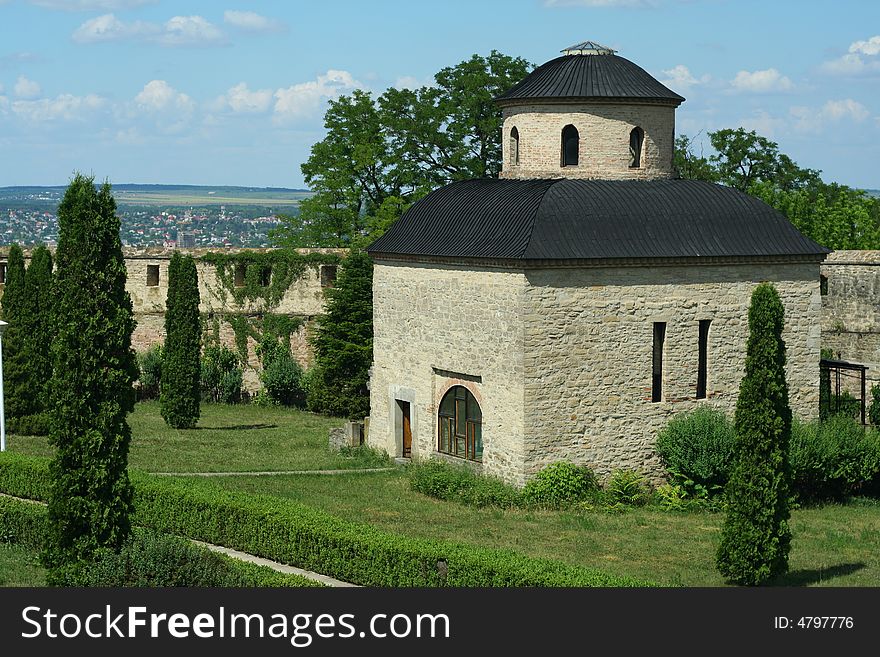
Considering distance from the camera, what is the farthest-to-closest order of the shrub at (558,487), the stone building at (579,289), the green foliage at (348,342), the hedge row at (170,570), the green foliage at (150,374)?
the green foliage at (150,374) → the green foliage at (348,342) → the stone building at (579,289) → the shrub at (558,487) → the hedge row at (170,570)

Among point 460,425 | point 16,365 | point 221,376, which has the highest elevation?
point 16,365

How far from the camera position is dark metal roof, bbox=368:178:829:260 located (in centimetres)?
2681

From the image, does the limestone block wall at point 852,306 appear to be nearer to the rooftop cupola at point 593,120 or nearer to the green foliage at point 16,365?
the rooftop cupola at point 593,120

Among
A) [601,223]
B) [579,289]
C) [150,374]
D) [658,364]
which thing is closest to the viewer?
[579,289]

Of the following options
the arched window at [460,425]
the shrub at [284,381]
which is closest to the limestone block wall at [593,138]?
the arched window at [460,425]

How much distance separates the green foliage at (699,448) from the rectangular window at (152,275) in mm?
24533

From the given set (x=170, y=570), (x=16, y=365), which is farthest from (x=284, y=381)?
(x=170, y=570)

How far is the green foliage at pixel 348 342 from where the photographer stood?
135ft

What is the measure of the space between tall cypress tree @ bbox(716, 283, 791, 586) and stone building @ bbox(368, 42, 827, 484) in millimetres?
7320

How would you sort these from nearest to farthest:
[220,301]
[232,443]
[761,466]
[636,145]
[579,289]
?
[761,466]
[579,289]
[636,145]
[232,443]
[220,301]

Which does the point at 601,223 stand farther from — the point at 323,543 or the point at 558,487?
the point at 323,543

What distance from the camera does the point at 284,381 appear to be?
44781 millimetres

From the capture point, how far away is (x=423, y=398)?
29.8 metres

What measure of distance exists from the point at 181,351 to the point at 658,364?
16.2m
